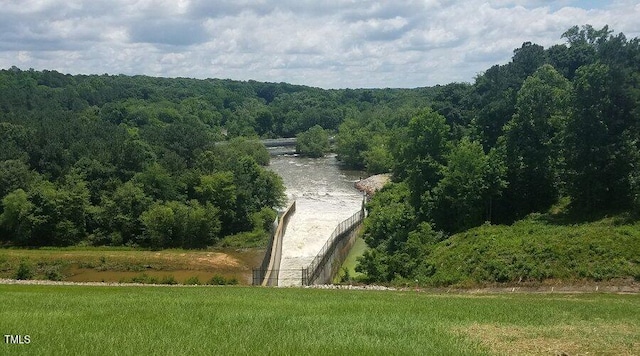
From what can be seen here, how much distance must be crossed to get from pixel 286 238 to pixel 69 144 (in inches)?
1468

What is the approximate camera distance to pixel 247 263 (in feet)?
181

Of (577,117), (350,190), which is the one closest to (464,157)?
(577,117)

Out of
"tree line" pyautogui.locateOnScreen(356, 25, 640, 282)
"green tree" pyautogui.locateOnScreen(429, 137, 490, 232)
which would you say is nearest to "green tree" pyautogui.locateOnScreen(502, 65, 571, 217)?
"tree line" pyautogui.locateOnScreen(356, 25, 640, 282)

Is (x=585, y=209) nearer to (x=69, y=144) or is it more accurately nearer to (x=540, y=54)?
(x=540, y=54)

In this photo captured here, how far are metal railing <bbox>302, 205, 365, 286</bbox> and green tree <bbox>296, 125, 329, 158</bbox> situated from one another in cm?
6315

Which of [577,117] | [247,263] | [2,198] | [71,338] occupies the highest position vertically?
[577,117]

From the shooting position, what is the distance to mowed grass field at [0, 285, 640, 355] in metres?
10.6

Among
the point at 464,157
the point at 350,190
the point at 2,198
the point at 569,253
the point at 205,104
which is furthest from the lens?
the point at 205,104

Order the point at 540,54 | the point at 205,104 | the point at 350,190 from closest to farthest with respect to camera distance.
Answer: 1. the point at 540,54
2. the point at 350,190
3. the point at 205,104

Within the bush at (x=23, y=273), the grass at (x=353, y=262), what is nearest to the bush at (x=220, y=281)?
the grass at (x=353, y=262)

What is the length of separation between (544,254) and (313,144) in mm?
96147

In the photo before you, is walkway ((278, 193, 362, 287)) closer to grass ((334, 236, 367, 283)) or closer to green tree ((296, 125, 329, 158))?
grass ((334, 236, 367, 283))

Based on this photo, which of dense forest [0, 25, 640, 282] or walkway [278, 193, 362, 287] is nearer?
dense forest [0, 25, 640, 282]

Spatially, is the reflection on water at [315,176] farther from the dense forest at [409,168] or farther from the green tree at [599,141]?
the green tree at [599,141]
